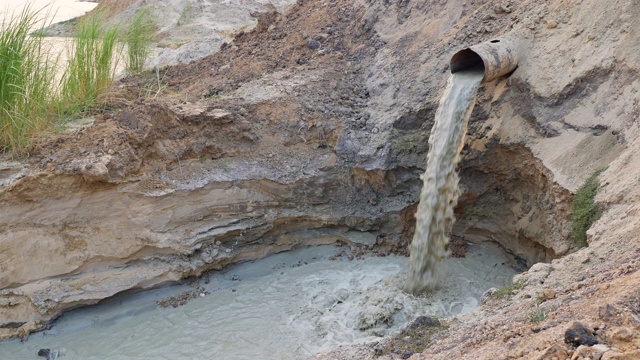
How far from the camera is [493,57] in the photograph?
16.0ft

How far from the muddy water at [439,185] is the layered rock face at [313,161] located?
397 millimetres

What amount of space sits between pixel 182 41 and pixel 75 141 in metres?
4.62

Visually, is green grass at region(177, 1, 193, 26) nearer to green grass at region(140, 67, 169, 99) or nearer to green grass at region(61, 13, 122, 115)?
green grass at region(140, 67, 169, 99)

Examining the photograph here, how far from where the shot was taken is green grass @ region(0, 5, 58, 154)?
4.89 m

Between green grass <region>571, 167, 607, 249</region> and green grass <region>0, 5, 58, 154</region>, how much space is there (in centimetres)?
423

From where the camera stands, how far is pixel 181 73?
689cm

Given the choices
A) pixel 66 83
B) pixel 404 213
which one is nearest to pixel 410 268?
pixel 404 213

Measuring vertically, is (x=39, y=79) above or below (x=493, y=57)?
below

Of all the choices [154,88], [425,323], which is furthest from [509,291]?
[154,88]

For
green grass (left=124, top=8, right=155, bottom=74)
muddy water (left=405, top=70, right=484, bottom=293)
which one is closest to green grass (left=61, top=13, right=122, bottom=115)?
green grass (left=124, top=8, right=155, bottom=74)

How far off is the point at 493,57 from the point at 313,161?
1.84m

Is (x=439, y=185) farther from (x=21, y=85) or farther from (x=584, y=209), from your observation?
(x=21, y=85)

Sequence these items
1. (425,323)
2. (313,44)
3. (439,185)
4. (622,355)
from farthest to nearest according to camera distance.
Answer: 1. (313,44)
2. (439,185)
3. (425,323)
4. (622,355)

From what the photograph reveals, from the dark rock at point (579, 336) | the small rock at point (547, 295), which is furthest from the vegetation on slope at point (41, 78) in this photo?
the dark rock at point (579, 336)
